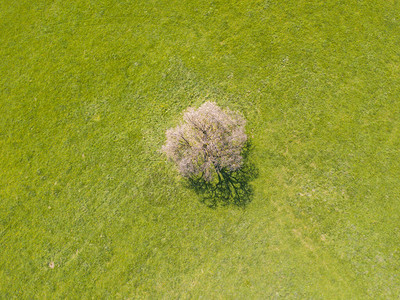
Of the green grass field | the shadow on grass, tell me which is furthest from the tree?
the green grass field

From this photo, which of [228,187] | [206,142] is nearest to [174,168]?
[206,142]

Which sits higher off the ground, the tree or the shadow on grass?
the tree

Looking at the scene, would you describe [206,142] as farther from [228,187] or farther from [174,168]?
[228,187]

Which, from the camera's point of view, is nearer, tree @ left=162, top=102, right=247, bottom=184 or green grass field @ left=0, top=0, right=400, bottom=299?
tree @ left=162, top=102, right=247, bottom=184

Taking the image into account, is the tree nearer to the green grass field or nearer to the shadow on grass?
the shadow on grass

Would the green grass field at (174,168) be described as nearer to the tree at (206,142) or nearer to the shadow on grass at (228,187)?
the shadow on grass at (228,187)

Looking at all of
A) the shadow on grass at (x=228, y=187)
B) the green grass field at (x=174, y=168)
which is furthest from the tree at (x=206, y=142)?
the green grass field at (x=174, y=168)
